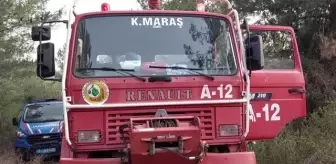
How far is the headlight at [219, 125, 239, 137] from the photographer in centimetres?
620

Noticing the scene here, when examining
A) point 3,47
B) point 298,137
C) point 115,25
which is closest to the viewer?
point 115,25

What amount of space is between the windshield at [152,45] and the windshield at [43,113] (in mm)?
8226

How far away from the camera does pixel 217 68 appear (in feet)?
20.9

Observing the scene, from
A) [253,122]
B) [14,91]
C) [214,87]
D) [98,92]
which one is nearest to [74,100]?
[98,92]

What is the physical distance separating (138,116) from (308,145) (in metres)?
3.89

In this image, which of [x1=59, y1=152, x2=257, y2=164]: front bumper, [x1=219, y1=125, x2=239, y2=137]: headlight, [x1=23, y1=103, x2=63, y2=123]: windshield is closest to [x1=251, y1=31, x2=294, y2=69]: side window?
[x1=219, y1=125, x2=239, y2=137]: headlight

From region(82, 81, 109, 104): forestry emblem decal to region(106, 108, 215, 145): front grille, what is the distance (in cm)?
17

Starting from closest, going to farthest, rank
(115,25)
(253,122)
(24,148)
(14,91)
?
(115,25) → (253,122) → (24,148) → (14,91)

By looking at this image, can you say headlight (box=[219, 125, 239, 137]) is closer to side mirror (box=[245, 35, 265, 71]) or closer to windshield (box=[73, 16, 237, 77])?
windshield (box=[73, 16, 237, 77])

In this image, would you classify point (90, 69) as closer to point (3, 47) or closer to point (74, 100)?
point (74, 100)

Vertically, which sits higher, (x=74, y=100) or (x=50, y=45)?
(x=50, y=45)

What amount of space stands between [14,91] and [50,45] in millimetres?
18738

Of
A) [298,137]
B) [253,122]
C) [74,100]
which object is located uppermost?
[74,100]

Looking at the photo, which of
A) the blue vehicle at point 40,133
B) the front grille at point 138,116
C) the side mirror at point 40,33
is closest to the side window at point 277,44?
the front grille at point 138,116
